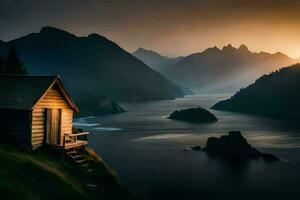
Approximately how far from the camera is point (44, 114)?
132 ft

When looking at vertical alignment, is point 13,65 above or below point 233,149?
above

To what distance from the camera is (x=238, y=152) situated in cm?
9538

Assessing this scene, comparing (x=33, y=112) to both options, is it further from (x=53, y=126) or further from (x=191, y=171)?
(x=191, y=171)

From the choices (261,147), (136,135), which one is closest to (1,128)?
(261,147)

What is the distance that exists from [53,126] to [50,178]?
8.75m

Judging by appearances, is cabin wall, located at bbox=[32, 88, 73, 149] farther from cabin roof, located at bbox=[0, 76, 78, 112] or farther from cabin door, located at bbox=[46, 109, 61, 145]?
cabin roof, located at bbox=[0, 76, 78, 112]

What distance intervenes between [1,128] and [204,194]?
1147 inches

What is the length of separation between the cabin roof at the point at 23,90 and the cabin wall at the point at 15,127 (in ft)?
2.26

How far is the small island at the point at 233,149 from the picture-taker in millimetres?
93450

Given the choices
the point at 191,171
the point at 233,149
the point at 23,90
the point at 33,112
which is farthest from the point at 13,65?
the point at 33,112

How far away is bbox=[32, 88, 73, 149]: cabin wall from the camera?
3896cm

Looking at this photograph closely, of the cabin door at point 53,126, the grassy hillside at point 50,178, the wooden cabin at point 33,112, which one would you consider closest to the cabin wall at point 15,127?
the wooden cabin at point 33,112

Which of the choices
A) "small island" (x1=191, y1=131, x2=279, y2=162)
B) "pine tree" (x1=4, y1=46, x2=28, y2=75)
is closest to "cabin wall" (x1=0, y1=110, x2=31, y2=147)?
"small island" (x1=191, y1=131, x2=279, y2=162)

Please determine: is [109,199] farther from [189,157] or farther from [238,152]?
[238,152]
